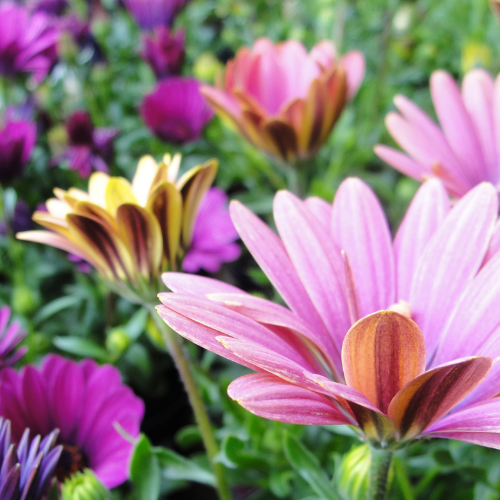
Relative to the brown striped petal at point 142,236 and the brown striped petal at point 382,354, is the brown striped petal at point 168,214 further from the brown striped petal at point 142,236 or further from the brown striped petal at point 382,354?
the brown striped petal at point 382,354

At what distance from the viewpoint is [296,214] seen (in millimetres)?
281

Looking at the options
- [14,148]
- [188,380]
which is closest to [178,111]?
[14,148]

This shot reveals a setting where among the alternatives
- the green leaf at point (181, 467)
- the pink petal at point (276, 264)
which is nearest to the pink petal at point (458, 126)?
the pink petal at point (276, 264)

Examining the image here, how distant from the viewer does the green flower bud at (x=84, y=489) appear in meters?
0.29

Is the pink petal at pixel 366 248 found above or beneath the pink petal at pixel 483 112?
beneath

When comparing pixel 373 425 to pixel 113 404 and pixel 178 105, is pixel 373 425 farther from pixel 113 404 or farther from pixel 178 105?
pixel 178 105

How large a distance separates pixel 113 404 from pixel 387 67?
96 cm

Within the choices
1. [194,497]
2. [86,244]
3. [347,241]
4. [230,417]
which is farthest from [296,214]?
[194,497]

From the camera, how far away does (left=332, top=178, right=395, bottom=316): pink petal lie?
11.5 inches

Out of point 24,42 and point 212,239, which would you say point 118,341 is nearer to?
point 212,239

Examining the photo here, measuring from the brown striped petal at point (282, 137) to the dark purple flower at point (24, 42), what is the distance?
16.5 inches

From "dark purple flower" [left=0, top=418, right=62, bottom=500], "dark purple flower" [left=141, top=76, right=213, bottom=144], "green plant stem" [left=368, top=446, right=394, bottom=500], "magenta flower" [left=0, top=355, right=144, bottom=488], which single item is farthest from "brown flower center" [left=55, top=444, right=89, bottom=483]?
"dark purple flower" [left=141, top=76, right=213, bottom=144]

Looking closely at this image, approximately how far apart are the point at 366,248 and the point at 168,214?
13 cm

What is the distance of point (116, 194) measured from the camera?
314mm
